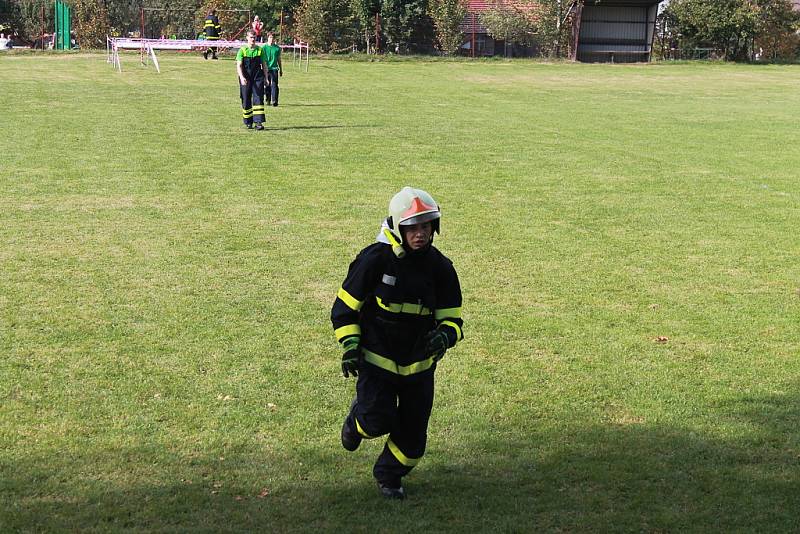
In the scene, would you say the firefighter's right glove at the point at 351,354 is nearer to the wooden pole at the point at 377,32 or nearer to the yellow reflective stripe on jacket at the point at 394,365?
the yellow reflective stripe on jacket at the point at 394,365

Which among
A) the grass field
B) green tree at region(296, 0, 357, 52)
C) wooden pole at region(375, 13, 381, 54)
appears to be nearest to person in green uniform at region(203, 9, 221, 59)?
green tree at region(296, 0, 357, 52)

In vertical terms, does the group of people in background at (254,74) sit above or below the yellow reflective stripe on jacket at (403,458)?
above

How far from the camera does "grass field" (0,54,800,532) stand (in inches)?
235

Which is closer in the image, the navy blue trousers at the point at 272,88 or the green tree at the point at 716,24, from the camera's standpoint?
the navy blue trousers at the point at 272,88

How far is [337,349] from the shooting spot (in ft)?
28.0

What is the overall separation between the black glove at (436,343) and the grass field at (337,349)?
34.5 inches

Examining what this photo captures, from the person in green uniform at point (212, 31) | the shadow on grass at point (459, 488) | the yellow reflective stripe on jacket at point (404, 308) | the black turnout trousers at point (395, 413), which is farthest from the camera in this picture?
the person in green uniform at point (212, 31)

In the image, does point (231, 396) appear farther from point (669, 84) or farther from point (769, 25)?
point (769, 25)

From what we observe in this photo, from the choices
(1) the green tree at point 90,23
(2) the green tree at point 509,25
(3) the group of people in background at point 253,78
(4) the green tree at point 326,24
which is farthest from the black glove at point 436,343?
(1) the green tree at point 90,23

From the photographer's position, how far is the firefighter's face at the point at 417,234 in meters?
5.56

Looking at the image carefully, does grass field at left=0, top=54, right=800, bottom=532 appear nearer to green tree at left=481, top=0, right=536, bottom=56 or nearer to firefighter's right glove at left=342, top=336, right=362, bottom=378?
firefighter's right glove at left=342, top=336, right=362, bottom=378

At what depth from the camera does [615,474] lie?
6250mm

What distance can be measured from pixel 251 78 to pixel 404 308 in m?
17.4

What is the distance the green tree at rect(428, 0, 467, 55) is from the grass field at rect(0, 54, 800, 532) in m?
28.8
